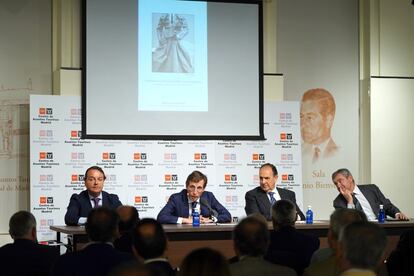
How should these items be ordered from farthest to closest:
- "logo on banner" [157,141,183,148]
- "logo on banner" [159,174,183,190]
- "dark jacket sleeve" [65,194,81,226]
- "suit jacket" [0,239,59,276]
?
"logo on banner" [157,141,183,148] < "logo on banner" [159,174,183,190] < "dark jacket sleeve" [65,194,81,226] < "suit jacket" [0,239,59,276]

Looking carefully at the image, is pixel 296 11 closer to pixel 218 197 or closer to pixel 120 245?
pixel 218 197

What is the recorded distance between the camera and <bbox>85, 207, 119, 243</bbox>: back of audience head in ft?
12.8

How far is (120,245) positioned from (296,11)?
6056 millimetres

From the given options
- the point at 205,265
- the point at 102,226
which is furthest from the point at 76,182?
the point at 205,265

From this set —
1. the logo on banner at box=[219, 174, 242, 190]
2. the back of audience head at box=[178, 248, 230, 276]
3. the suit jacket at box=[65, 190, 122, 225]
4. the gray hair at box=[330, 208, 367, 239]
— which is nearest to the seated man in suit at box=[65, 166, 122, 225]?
the suit jacket at box=[65, 190, 122, 225]

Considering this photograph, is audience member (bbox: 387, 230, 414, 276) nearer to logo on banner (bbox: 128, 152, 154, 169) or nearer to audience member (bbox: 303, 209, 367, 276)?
audience member (bbox: 303, 209, 367, 276)

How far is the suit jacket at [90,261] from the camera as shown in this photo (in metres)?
3.70

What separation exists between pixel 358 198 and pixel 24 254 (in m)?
4.44

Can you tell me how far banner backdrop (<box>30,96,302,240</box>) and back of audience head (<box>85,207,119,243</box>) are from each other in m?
4.59

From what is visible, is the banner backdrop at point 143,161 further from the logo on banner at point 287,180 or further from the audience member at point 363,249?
the audience member at point 363,249

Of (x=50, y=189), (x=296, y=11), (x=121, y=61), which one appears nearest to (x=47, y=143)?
(x=50, y=189)

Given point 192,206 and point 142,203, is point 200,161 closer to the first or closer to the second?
point 142,203

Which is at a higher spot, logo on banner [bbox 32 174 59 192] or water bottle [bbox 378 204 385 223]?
logo on banner [bbox 32 174 59 192]

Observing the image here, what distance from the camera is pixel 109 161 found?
28.6ft
